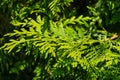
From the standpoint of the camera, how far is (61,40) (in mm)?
2646

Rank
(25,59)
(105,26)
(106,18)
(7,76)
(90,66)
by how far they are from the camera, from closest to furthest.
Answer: (90,66) < (106,18) < (105,26) < (25,59) < (7,76)

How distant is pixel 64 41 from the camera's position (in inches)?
105

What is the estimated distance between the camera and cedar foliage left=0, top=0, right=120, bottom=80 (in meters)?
2.49

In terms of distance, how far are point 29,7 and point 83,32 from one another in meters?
0.66

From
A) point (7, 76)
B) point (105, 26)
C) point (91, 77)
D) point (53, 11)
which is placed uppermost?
point (53, 11)

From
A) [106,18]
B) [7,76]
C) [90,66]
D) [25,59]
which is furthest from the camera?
[7,76]

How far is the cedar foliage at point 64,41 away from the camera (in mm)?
2494

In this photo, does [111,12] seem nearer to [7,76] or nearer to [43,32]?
[43,32]

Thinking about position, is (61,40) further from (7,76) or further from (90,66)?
(7,76)

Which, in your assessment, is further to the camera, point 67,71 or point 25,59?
point 25,59

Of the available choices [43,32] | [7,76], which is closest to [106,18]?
[43,32]

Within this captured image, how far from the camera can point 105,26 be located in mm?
3213

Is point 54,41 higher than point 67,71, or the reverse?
point 54,41

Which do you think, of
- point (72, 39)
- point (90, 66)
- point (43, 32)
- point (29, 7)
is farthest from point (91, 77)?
point (29, 7)
